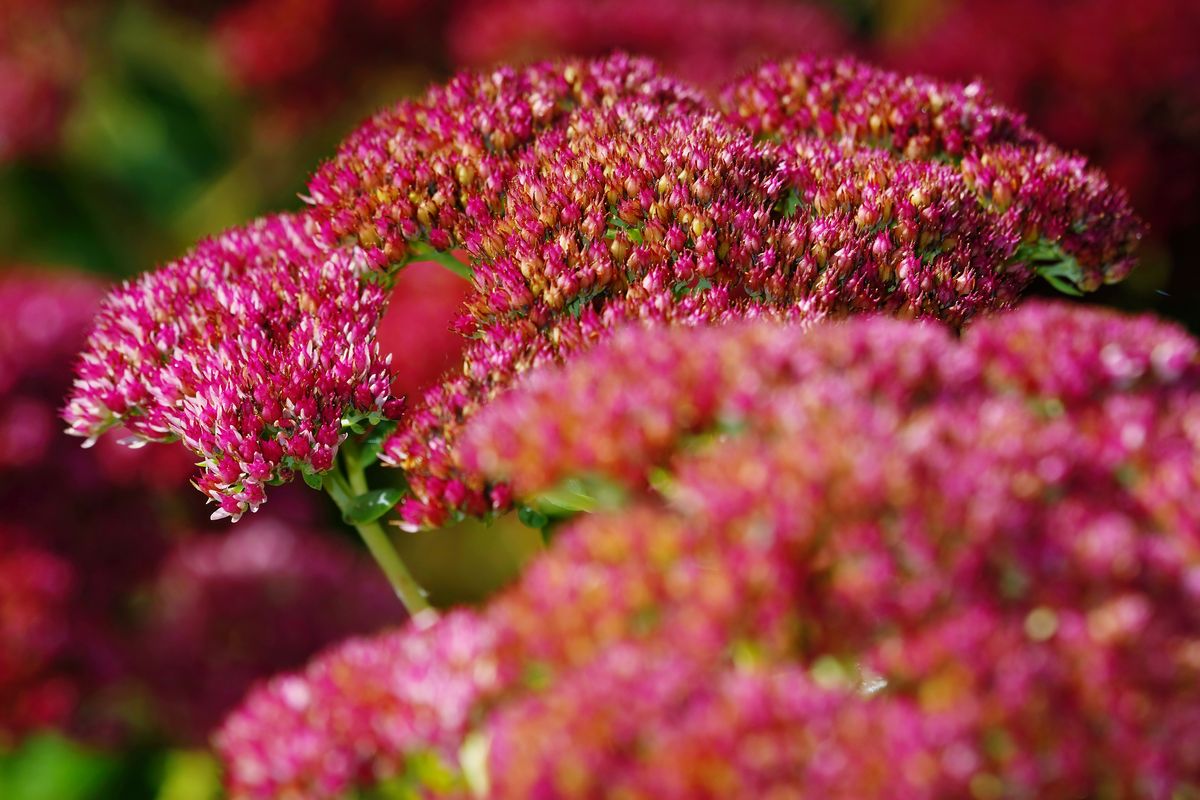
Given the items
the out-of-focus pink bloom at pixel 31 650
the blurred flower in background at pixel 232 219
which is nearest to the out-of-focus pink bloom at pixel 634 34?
the blurred flower in background at pixel 232 219

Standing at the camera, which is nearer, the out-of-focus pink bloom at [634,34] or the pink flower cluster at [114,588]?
the pink flower cluster at [114,588]

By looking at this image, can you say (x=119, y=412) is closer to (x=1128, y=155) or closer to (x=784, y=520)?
(x=784, y=520)

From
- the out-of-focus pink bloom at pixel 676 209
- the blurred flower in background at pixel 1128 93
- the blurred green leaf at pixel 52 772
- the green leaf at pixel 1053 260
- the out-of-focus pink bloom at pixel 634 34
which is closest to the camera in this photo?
the out-of-focus pink bloom at pixel 676 209

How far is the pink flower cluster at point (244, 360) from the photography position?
1.29m

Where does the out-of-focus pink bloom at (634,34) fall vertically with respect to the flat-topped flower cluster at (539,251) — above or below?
above

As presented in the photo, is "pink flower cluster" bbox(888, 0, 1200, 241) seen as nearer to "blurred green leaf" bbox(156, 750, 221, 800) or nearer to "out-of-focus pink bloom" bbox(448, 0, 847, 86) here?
"out-of-focus pink bloom" bbox(448, 0, 847, 86)

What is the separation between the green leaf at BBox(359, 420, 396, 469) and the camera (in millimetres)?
1356

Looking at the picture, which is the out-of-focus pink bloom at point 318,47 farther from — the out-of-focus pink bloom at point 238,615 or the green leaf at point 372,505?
the green leaf at point 372,505

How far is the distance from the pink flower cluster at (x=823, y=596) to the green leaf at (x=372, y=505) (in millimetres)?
328

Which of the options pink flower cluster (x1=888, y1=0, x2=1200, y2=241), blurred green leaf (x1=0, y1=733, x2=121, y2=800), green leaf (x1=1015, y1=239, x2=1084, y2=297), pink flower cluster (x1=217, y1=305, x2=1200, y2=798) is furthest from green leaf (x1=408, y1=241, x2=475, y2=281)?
pink flower cluster (x1=888, y1=0, x2=1200, y2=241)

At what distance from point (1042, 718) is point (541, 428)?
393 mm

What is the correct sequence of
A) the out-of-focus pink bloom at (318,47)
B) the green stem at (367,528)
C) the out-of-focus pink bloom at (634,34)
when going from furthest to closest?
the out-of-focus pink bloom at (318,47)
the out-of-focus pink bloom at (634,34)
the green stem at (367,528)

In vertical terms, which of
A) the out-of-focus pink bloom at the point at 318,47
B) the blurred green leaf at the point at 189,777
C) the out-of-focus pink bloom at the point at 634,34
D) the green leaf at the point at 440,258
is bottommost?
the blurred green leaf at the point at 189,777

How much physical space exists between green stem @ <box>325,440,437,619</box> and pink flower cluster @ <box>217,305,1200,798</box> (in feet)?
1.21
